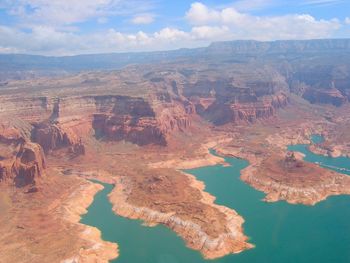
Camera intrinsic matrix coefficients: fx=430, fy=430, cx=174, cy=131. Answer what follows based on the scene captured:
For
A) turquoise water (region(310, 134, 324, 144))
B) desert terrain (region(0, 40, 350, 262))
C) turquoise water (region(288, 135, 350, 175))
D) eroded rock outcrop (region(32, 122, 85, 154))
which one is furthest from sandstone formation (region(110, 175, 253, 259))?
turquoise water (region(310, 134, 324, 144))

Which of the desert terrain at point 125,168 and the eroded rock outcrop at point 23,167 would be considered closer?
the desert terrain at point 125,168

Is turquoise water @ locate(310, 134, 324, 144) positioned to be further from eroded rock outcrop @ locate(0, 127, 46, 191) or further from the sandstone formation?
eroded rock outcrop @ locate(0, 127, 46, 191)

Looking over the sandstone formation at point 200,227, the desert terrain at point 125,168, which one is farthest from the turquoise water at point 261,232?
the desert terrain at point 125,168

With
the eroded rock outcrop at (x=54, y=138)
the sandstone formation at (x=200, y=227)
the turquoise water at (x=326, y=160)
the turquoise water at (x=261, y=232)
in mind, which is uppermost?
the eroded rock outcrop at (x=54, y=138)

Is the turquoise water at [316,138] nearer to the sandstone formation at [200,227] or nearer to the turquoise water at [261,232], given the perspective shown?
the turquoise water at [261,232]

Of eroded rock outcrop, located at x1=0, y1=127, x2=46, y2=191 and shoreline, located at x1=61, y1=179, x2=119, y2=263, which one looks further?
eroded rock outcrop, located at x1=0, y1=127, x2=46, y2=191

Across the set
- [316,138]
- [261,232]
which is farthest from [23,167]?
[316,138]

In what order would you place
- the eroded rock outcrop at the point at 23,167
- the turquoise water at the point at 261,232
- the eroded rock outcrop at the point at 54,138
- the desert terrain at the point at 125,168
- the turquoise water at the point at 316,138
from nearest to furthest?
the turquoise water at the point at 261,232
the desert terrain at the point at 125,168
the eroded rock outcrop at the point at 23,167
the eroded rock outcrop at the point at 54,138
the turquoise water at the point at 316,138

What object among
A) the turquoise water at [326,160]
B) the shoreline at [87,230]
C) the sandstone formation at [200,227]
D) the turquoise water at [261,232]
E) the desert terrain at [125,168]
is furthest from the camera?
the turquoise water at [326,160]
